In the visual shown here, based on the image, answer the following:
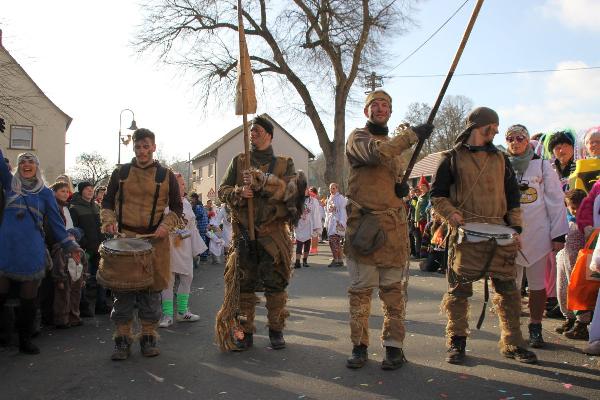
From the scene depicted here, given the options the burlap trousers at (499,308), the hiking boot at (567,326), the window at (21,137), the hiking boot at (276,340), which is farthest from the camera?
the window at (21,137)

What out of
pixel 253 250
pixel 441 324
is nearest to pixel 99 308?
pixel 253 250

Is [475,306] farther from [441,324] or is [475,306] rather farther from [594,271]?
[594,271]

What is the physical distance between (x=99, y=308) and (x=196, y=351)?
10.1 ft

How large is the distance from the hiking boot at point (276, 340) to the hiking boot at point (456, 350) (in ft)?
5.01

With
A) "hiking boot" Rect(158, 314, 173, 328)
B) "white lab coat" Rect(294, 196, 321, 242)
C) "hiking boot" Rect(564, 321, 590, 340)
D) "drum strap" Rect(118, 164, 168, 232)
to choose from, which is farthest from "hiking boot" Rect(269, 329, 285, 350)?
"white lab coat" Rect(294, 196, 321, 242)

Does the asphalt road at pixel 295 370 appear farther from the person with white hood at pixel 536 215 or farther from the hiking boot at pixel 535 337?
the person with white hood at pixel 536 215

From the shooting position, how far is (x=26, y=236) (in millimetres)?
5234

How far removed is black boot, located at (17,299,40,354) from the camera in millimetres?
5324

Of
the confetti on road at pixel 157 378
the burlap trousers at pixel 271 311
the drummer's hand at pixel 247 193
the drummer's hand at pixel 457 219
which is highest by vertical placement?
the drummer's hand at pixel 247 193

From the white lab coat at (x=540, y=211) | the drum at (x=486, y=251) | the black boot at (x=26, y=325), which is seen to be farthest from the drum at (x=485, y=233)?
the black boot at (x=26, y=325)

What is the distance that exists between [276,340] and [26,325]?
2434 millimetres

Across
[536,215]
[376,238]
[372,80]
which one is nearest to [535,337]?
[536,215]

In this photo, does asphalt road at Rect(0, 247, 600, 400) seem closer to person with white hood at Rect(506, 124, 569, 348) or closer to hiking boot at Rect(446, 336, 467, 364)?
hiking boot at Rect(446, 336, 467, 364)

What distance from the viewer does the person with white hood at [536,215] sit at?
5.02 metres
